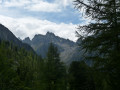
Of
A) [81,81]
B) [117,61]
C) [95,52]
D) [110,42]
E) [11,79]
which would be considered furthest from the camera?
[81,81]

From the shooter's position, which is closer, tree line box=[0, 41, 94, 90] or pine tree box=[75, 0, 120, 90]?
pine tree box=[75, 0, 120, 90]

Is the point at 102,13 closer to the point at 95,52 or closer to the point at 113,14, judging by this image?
the point at 113,14

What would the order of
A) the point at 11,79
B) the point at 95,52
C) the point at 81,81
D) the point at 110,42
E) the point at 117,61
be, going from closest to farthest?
the point at 117,61 < the point at 110,42 < the point at 95,52 < the point at 11,79 < the point at 81,81

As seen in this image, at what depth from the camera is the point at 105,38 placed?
868cm

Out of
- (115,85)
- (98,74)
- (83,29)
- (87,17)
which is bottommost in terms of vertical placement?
(115,85)

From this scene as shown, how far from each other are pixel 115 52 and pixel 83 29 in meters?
2.43

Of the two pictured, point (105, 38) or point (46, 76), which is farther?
point (46, 76)

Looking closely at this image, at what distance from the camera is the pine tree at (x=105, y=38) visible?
27.3 ft

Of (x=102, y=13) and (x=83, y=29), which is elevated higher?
(x=102, y=13)

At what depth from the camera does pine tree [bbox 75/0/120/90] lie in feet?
27.3

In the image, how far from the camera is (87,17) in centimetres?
950

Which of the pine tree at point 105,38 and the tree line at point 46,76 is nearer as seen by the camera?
the pine tree at point 105,38

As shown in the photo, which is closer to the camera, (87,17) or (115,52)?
(115,52)

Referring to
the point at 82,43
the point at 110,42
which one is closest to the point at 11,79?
the point at 82,43
